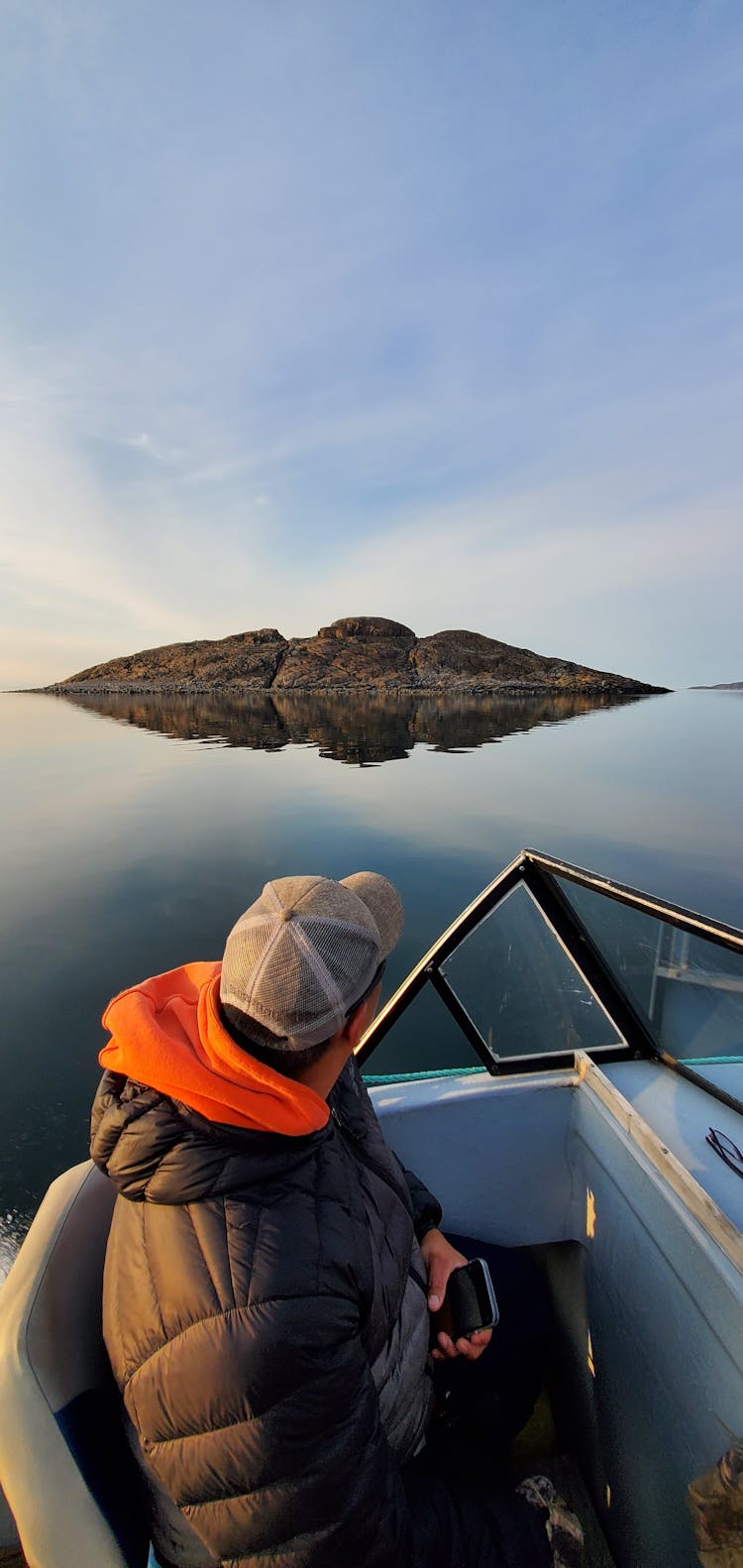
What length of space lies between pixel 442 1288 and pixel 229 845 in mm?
11554

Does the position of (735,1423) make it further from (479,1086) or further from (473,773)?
(473,773)

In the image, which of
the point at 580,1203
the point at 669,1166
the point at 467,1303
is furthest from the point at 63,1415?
the point at 580,1203

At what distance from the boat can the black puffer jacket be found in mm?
174

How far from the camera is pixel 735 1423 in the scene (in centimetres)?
155

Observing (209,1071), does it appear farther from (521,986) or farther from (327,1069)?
(521,986)

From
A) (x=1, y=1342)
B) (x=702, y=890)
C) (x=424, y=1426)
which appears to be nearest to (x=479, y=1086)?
(x=424, y=1426)

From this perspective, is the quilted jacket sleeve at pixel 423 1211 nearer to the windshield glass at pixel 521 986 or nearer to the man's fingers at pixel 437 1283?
the man's fingers at pixel 437 1283

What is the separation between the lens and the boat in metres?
1.23

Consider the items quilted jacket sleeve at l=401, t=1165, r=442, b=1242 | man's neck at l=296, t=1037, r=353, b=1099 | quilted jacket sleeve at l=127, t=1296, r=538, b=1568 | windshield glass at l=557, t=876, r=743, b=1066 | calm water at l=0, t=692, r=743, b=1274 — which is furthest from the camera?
calm water at l=0, t=692, r=743, b=1274

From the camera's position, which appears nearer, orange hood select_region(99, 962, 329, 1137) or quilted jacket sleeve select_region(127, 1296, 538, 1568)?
quilted jacket sleeve select_region(127, 1296, 538, 1568)

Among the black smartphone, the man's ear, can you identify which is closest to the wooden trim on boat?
the black smartphone

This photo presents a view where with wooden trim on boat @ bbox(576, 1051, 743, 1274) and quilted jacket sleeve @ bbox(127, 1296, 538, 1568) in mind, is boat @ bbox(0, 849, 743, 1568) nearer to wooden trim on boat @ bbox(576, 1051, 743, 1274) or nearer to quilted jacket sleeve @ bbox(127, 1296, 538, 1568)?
wooden trim on boat @ bbox(576, 1051, 743, 1274)

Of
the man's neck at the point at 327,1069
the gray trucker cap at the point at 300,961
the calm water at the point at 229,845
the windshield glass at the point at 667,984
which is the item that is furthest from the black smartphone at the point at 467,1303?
the calm water at the point at 229,845

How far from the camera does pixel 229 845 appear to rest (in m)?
13.0
